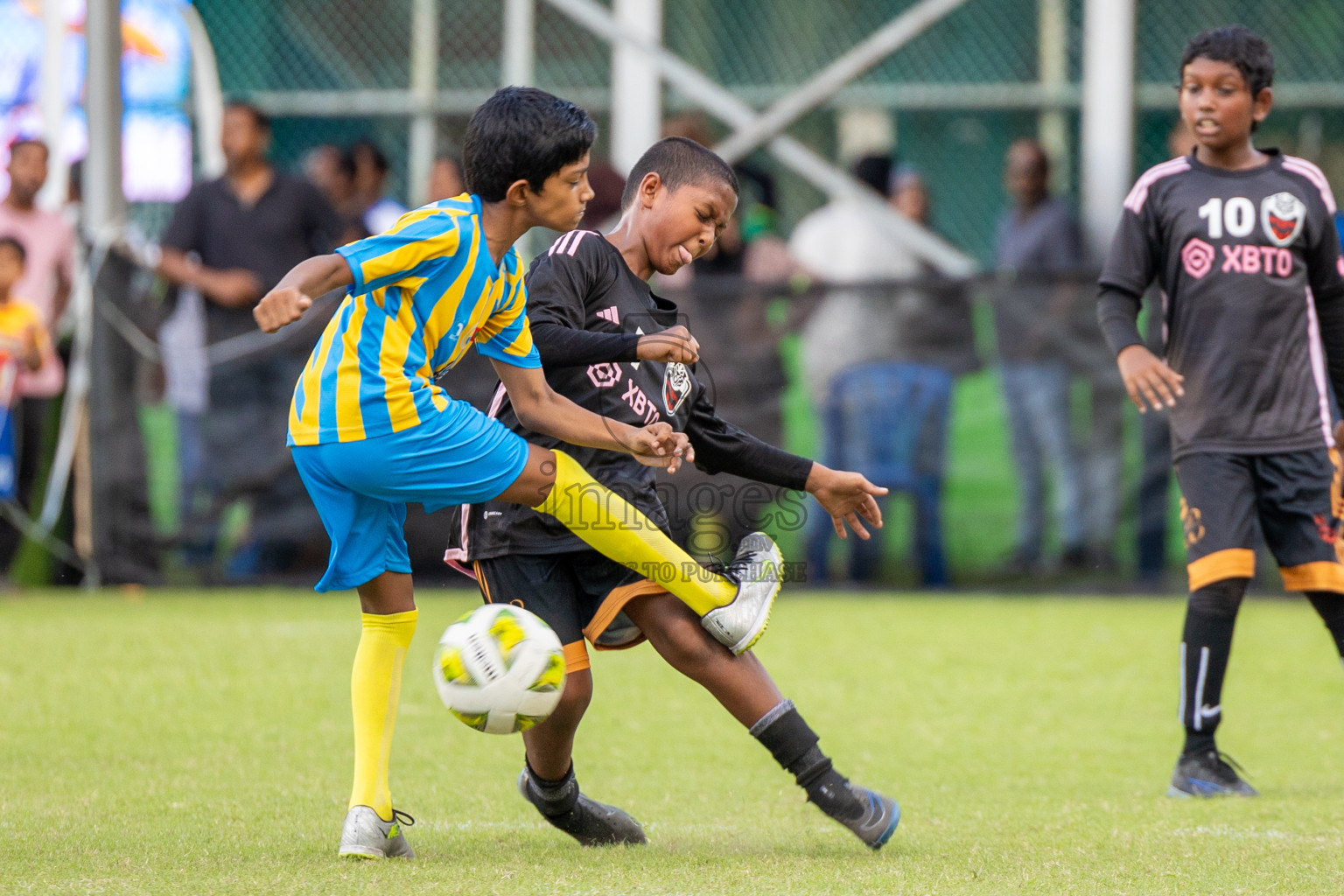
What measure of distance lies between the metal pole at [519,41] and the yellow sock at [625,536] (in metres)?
9.74

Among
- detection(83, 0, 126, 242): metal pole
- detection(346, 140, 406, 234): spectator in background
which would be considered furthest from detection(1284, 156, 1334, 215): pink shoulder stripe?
detection(83, 0, 126, 242): metal pole

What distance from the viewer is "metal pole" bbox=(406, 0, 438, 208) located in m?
13.6

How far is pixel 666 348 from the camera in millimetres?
3326

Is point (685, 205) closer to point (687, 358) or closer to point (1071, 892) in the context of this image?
point (687, 358)

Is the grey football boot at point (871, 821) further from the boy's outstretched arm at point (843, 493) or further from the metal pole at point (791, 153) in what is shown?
the metal pole at point (791, 153)

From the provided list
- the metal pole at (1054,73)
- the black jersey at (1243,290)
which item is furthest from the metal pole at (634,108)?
the black jersey at (1243,290)

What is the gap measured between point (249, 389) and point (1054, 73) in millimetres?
7710

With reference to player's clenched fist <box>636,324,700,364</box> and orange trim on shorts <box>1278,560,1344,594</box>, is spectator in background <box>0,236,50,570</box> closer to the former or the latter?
player's clenched fist <box>636,324,700,364</box>

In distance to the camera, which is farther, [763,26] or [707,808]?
[763,26]

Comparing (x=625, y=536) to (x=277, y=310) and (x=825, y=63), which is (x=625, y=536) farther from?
(x=825, y=63)

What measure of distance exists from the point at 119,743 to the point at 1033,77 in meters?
10.6

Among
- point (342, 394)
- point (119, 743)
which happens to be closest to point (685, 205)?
point (342, 394)

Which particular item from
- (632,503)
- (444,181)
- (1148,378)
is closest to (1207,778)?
(1148,378)

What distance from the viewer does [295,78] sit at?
14094mm
